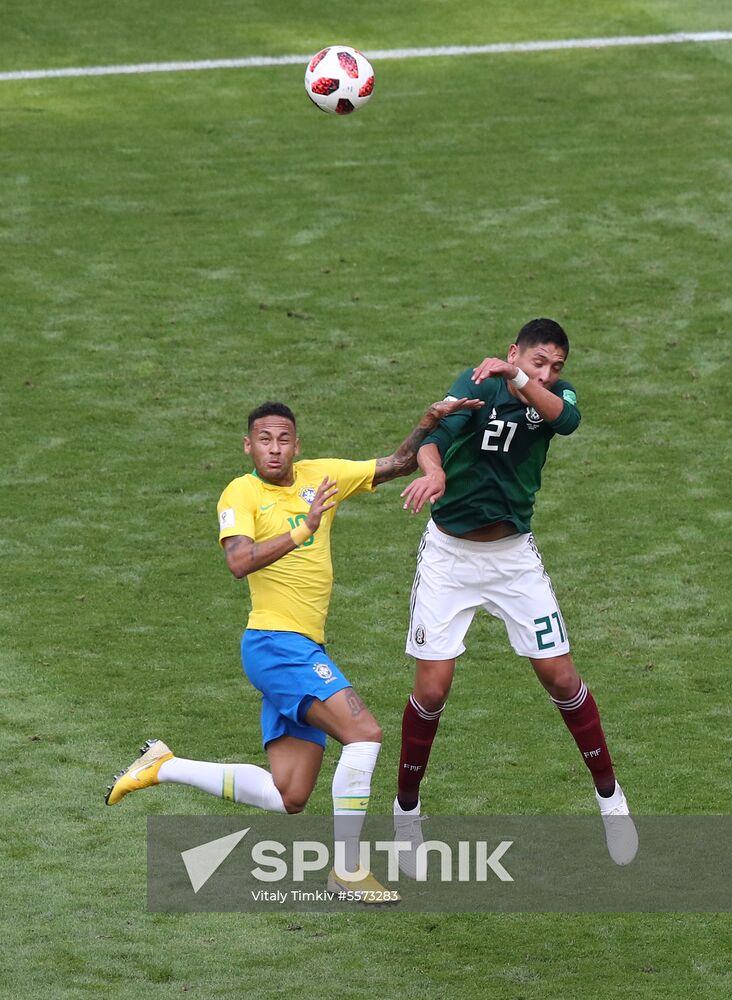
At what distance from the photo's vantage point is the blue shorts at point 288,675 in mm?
8164

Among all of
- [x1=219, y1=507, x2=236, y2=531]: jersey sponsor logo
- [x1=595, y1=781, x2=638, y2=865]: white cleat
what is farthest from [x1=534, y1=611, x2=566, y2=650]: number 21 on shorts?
[x1=219, y1=507, x2=236, y2=531]: jersey sponsor logo

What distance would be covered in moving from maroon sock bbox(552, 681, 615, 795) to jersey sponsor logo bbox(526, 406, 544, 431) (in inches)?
54.1

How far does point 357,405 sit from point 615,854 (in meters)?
6.96

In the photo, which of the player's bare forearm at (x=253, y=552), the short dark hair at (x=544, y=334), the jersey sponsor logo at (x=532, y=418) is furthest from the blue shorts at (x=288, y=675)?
the short dark hair at (x=544, y=334)

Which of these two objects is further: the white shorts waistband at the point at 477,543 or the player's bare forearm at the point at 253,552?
the white shorts waistband at the point at 477,543

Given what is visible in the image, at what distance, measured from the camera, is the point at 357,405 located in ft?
49.5

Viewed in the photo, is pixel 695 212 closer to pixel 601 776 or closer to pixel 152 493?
pixel 152 493

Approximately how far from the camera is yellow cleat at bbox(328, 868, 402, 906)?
27.7 feet

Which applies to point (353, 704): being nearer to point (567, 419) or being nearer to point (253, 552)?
point (253, 552)

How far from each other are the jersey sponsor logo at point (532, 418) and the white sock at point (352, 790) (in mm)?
1806

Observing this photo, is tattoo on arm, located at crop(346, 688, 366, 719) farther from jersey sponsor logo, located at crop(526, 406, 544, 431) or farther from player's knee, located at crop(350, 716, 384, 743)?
jersey sponsor logo, located at crop(526, 406, 544, 431)

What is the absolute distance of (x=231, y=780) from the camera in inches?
336

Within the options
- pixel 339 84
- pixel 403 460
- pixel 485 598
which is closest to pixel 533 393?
pixel 403 460

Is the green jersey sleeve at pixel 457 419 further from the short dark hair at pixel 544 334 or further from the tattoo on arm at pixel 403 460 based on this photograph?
the short dark hair at pixel 544 334
